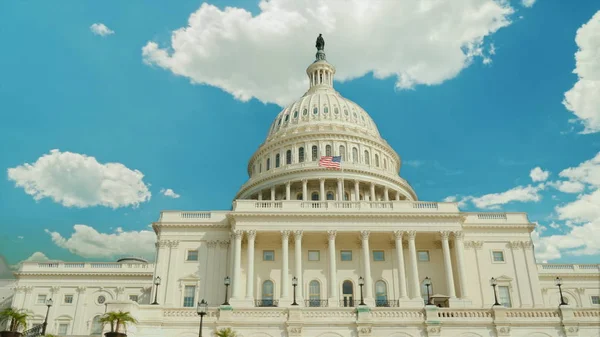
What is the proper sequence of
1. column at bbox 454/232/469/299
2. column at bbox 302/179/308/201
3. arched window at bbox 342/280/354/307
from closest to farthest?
column at bbox 454/232/469/299, arched window at bbox 342/280/354/307, column at bbox 302/179/308/201

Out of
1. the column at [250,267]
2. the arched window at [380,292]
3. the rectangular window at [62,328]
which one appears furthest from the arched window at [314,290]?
the rectangular window at [62,328]

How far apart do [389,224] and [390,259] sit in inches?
174

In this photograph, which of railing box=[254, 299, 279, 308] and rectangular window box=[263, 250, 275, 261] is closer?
railing box=[254, 299, 279, 308]

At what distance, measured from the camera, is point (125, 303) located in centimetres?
3681

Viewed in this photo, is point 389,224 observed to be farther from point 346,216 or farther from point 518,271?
point 518,271

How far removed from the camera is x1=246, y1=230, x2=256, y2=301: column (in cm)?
5802

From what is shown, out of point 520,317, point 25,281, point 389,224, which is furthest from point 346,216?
point 25,281

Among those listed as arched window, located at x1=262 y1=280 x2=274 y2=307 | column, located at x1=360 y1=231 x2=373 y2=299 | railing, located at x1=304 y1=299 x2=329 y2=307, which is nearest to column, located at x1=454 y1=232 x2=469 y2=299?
column, located at x1=360 y1=231 x2=373 y2=299

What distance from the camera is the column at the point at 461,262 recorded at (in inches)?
2293

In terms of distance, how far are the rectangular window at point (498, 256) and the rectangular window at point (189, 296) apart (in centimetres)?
3470

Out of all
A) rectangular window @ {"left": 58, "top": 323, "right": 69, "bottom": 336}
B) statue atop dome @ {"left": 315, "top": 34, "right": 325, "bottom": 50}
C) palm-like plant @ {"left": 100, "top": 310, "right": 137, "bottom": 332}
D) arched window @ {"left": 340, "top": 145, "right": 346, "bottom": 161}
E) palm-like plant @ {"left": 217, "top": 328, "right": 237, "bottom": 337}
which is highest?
statue atop dome @ {"left": 315, "top": 34, "right": 325, "bottom": 50}

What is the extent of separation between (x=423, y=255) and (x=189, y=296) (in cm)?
2732

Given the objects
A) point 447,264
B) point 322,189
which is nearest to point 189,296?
point 447,264

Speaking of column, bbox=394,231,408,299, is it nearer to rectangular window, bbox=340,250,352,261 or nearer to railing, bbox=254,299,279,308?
rectangular window, bbox=340,250,352,261
